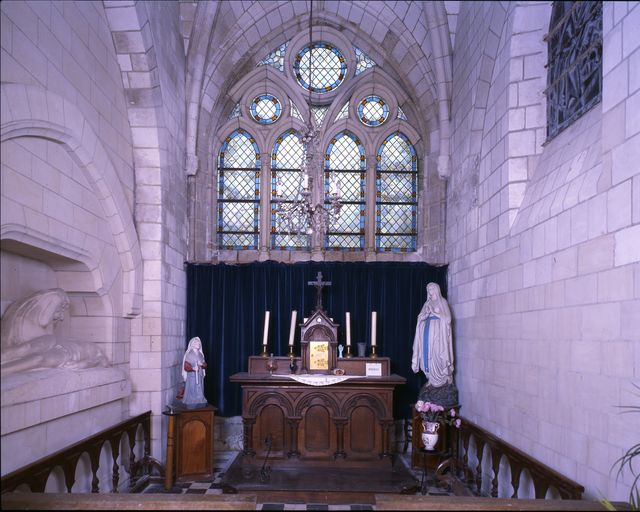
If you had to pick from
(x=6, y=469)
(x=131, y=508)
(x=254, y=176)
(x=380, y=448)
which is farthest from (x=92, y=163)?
(x=380, y=448)

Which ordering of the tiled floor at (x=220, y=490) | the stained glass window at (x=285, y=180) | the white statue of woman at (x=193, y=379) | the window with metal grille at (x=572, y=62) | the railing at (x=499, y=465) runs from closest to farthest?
1. the railing at (x=499, y=465)
2. the window with metal grille at (x=572, y=62)
3. the tiled floor at (x=220, y=490)
4. the white statue of woman at (x=193, y=379)
5. the stained glass window at (x=285, y=180)

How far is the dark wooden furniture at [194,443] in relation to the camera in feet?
21.0

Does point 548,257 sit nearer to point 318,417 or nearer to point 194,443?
point 318,417

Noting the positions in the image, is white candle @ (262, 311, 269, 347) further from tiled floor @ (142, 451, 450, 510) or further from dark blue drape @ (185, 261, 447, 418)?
tiled floor @ (142, 451, 450, 510)

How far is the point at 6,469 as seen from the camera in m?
3.83

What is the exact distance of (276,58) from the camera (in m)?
9.11

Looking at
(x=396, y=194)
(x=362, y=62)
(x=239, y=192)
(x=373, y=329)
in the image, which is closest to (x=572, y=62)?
(x=373, y=329)

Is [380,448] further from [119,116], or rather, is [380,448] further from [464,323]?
[119,116]

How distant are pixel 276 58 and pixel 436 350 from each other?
16.1ft

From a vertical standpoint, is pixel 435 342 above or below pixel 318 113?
below

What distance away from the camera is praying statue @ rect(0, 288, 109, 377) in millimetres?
4426

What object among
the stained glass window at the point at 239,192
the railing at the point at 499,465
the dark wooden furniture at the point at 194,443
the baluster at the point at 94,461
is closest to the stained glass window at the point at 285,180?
the stained glass window at the point at 239,192

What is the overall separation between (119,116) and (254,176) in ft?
9.75

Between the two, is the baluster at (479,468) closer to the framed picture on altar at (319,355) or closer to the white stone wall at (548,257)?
the white stone wall at (548,257)
